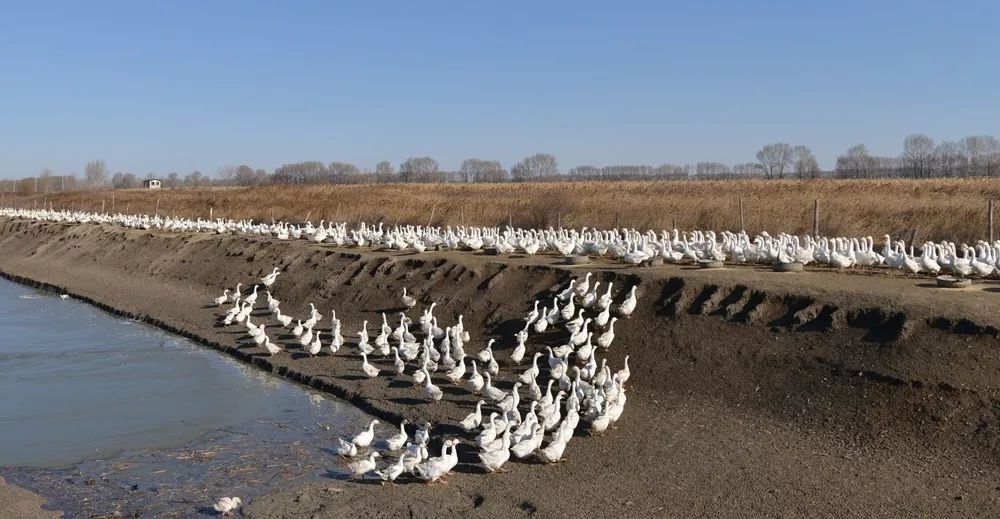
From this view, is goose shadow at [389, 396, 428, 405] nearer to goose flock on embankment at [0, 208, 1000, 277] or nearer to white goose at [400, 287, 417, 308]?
white goose at [400, 287, 417, 308]

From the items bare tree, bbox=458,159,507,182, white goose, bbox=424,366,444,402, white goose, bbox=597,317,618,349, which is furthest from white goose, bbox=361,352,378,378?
bare tree, bbox=458,159,507,182

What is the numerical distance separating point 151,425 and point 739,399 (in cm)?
1066

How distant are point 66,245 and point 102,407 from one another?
117 feet

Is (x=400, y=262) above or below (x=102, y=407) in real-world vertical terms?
above

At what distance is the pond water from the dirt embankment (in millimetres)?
988

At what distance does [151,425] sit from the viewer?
54.7ft

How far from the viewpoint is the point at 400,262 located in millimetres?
27922

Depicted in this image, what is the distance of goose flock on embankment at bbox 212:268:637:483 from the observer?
512 inches

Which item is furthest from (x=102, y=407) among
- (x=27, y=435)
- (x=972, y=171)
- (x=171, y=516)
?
(x=972, y=171)

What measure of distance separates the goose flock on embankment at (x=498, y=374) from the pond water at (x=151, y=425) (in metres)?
1.26

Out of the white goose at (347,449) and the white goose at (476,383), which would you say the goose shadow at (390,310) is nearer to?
the white goose at (476,383)

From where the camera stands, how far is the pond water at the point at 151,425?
43.0ft

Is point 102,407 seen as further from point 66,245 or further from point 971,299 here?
point 66,245

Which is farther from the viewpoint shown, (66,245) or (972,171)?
(972,171)
